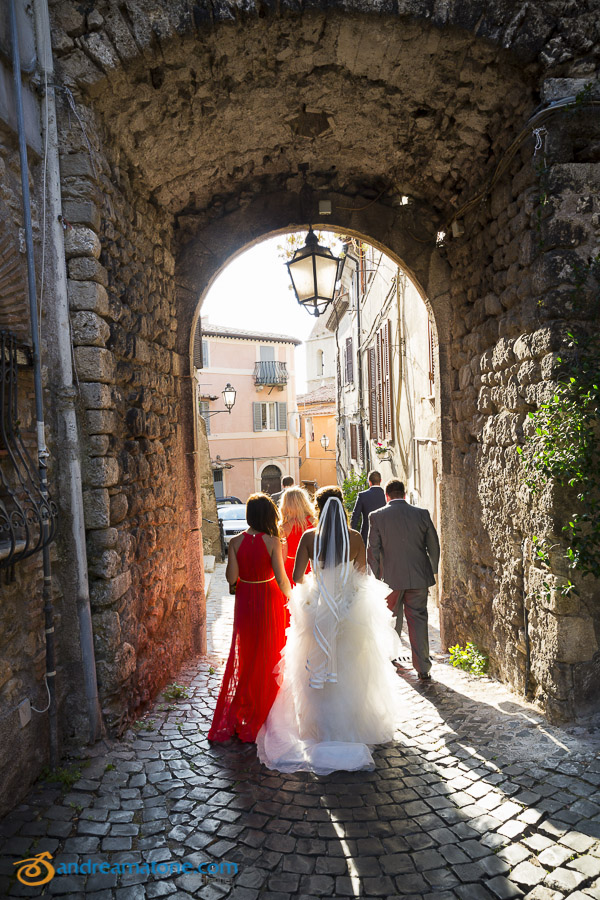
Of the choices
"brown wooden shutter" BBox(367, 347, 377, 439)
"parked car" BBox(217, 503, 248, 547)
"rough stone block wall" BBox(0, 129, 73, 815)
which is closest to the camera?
"rough stone block wall" BBox(0, 129, 73, 815)

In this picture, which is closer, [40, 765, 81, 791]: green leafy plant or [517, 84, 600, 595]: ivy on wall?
[40, 765, 81, 791]: green leafy plant

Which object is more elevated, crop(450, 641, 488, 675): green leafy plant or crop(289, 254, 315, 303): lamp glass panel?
crop(289, 254, 315, 303): lamp glass panel

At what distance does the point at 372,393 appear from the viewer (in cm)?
1319

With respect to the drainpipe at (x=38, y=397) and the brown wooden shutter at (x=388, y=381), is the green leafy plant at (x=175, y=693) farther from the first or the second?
the brown wooden shutter at (x=388, y=381)

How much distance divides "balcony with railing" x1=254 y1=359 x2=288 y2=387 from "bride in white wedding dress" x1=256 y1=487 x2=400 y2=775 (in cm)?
2578

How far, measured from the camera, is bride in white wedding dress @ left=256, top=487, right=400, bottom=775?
11.6 feet

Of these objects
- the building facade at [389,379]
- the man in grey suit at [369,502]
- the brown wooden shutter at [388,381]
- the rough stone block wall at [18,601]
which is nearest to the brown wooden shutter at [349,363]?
the building facade at [389,379]

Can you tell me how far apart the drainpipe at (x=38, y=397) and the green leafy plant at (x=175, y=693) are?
4.60ft

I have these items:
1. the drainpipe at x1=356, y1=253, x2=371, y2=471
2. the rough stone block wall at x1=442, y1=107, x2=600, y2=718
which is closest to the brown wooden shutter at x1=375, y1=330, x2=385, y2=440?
the drainpipe at x1=356, y1=253, x2=371, y2=471

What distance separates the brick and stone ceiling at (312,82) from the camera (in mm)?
3414

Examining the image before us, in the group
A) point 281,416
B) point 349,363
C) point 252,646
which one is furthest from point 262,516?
point 281,416

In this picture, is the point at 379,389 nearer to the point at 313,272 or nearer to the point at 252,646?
the point at 313,272

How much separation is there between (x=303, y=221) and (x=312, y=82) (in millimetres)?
1755

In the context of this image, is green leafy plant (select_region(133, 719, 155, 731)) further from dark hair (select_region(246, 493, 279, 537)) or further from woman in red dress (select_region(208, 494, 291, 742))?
dark hair (select_region(246, 493, 279, 537))
